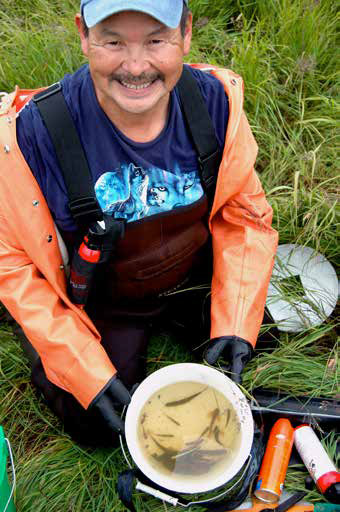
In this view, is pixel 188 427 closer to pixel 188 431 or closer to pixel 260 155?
pixel 188 431

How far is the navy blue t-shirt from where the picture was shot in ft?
6.56

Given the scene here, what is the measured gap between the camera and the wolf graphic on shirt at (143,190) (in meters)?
2.09

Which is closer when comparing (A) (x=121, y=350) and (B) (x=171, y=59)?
(B) (x=171, y=59)

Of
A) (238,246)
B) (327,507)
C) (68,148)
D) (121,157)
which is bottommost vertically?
(327,507)

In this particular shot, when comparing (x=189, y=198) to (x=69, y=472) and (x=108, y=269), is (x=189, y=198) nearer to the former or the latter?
(x=108, y=269)

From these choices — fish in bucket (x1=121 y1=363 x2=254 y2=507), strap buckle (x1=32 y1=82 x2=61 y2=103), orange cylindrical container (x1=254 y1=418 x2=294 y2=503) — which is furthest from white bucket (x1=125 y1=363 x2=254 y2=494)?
strap buckle (x1=32 y1=82 x2=61 y2=103)

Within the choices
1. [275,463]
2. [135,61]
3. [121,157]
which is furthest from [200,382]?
[135,61]

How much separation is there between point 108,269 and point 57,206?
390 millimetres

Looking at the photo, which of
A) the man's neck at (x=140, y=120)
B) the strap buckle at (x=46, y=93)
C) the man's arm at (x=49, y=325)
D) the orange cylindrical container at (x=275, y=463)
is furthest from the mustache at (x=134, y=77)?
the orange cylindrical container at (x=275, y=463)

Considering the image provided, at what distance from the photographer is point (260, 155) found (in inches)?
127

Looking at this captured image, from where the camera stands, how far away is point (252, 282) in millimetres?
2334

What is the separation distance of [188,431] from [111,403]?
402 mm

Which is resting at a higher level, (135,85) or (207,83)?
(135,85)

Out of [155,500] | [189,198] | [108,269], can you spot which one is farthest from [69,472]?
[189,198]
